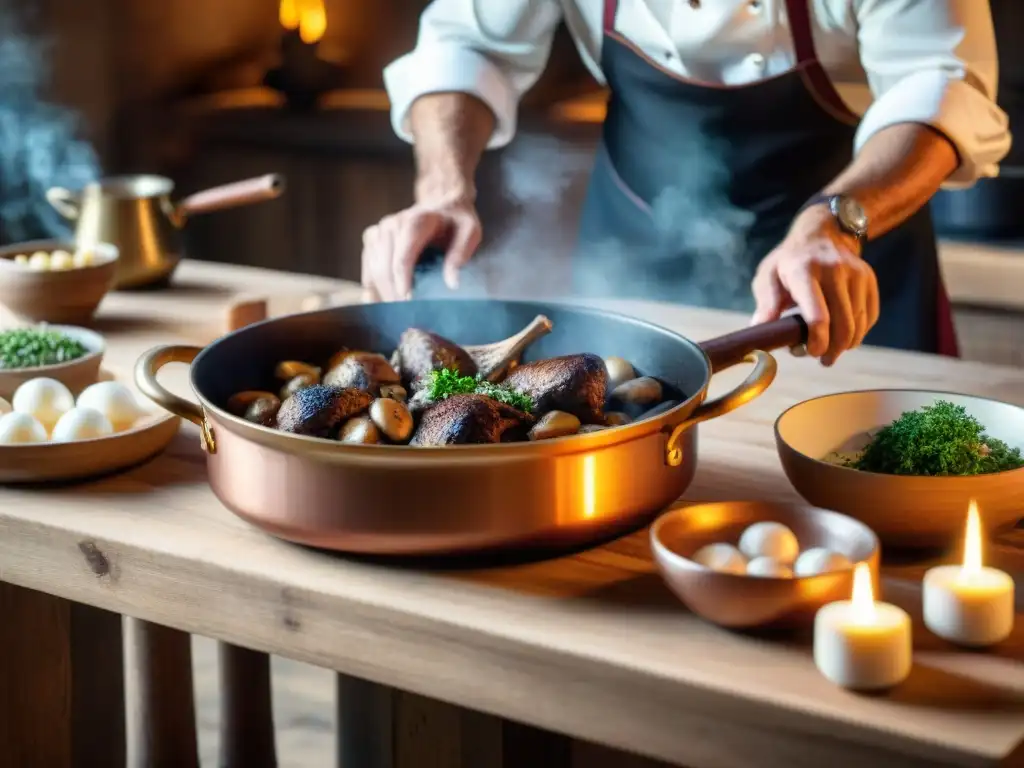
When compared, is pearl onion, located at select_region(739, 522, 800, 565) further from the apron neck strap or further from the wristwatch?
the apron neck strap

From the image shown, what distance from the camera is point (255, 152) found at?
13.5ft

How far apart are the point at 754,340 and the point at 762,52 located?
1.00 meters

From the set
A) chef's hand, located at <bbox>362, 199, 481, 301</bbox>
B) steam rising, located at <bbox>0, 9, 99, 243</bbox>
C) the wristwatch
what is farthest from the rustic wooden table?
steam rising, located at <bbox>0, 9, 99, 243</bbox>

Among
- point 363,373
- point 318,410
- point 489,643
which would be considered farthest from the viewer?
point 363,373

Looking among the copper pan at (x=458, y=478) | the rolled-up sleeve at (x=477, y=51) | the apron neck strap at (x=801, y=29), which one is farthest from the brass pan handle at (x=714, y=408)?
the rolled-up sleeve at (x=477, y=51)

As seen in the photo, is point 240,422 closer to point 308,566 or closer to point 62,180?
point 308,566

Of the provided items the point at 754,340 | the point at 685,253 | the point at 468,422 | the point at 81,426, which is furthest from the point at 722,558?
the point at 685,253

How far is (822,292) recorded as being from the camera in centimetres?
141

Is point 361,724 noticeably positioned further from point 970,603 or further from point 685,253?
point 685,253

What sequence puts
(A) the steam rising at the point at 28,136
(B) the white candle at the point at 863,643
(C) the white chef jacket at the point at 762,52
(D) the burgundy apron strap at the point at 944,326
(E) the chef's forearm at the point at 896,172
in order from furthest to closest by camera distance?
(A) the steam rising at the point at 28,136 → (D) the burgundy apron strap at the point at 944,326 → (C) the white chef jacket at the point at 762,52 → (E) the chef's forearm at the point at 896,172 → (B) the white candle at the point at 863,643

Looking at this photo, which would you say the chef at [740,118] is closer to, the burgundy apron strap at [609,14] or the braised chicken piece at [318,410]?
the burgundy apron strap at [609,14]

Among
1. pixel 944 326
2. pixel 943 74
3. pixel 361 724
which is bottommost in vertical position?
pixel 361 724

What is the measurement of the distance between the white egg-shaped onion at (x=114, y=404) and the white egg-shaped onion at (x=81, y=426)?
0.09ft

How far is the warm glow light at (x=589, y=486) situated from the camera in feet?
3.43
